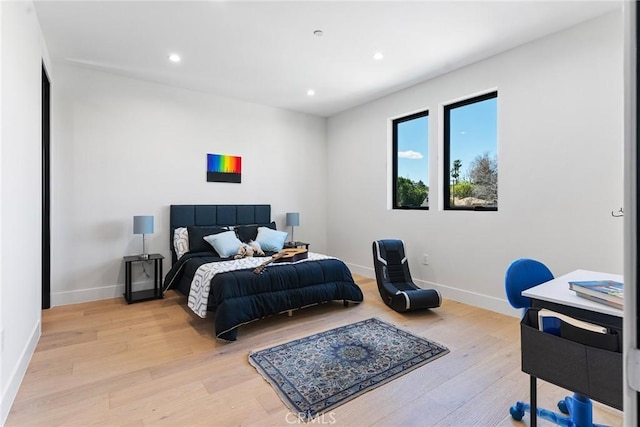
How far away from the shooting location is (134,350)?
2.61 metres

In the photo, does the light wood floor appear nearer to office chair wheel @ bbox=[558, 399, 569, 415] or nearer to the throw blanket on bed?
office chair wheel @ bbox=[558, 399, 569, 415]

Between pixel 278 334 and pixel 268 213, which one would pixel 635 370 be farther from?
pixel 268 213

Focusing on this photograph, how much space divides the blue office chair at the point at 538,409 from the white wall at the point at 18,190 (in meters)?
2.93

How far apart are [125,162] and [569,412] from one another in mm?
4851

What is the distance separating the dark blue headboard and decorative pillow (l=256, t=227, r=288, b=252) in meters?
0.49

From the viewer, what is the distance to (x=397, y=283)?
396 cm

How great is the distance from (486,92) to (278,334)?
3.44 metres

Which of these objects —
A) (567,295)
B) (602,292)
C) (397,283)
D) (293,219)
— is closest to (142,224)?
(293,219)

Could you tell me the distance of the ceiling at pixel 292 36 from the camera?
2.64 metres

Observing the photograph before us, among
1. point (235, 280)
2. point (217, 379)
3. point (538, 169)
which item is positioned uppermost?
point (538, 169)

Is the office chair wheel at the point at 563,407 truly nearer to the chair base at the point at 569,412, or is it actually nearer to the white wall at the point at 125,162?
the chair base at the point at 569,412

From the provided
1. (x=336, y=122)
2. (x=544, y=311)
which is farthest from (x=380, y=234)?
(x=544, y=311)

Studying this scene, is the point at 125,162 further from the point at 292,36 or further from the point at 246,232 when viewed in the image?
the point at 292,36

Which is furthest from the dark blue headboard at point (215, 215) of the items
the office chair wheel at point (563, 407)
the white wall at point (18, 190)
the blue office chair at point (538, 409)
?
the office chair wheel at point (563, 407)
